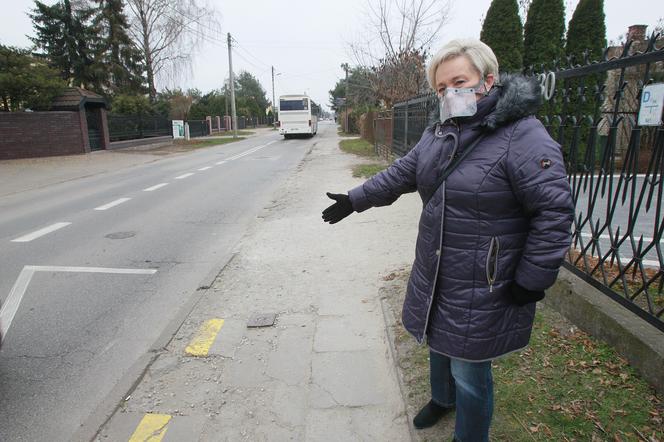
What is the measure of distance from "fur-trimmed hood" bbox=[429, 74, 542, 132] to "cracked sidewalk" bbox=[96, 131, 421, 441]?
1.68 metres

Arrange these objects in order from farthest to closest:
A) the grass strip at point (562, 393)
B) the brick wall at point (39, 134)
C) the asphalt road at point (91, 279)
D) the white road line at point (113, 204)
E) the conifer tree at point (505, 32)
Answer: the brick wall at point (39, 134), the conifer tree at point (505, 32), the white road line at point (113, 204), the asphalt road at point (91, 279), the grass strip at point (562, 393)

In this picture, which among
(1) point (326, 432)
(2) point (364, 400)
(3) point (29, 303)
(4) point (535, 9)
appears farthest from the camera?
(4) point (535, 9)

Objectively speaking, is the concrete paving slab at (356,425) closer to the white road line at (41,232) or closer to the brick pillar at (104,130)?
the white road line at (41,232)

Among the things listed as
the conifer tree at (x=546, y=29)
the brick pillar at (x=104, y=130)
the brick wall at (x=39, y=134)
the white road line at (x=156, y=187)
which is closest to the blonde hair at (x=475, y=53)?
the white road line at (x=156, y=187)

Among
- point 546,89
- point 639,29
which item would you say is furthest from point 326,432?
point 639,29

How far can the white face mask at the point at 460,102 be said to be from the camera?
1845mm

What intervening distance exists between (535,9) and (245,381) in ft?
40.3

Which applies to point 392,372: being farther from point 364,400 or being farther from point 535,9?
point 535,9

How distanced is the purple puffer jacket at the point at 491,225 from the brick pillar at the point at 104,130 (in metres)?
24.1

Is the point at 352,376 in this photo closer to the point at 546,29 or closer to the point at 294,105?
the point at 546,29

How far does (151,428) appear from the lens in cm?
251

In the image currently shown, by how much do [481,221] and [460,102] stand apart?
0.51 metres

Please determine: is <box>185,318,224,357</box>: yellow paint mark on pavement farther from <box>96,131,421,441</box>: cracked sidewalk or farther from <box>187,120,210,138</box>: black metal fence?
<box>187,120,210,138</box>: black metal fence

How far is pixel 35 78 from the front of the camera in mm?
19125
